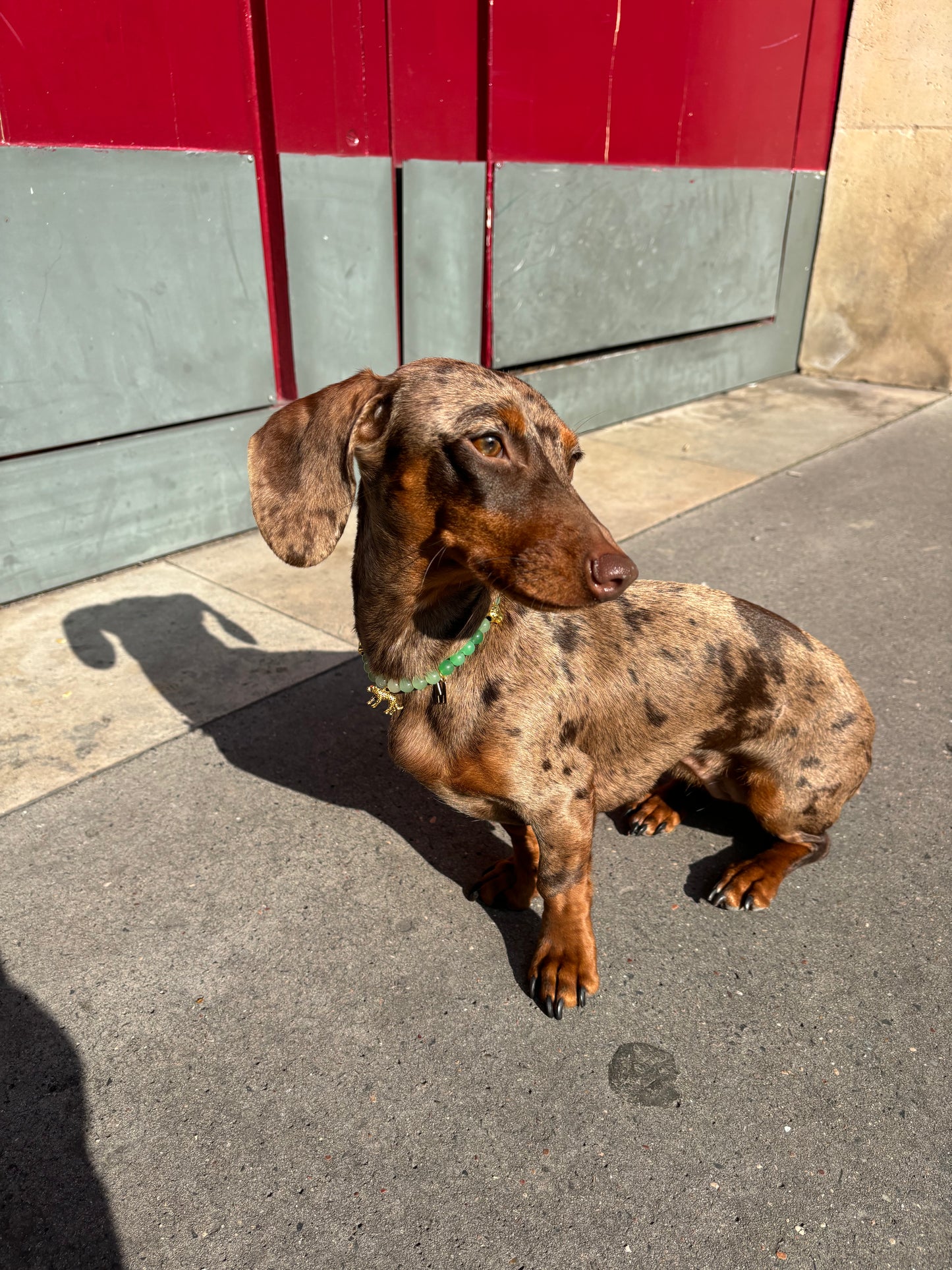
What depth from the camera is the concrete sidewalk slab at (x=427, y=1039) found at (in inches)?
75.9

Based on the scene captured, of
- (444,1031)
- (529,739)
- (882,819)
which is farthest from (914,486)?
(444,1031)

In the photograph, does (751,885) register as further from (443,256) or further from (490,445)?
(443,256)

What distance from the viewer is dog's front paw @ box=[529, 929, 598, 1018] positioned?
7.97ft

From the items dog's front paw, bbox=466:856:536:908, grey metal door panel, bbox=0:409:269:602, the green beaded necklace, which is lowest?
dog's front paw, bbox=466:856:536:908

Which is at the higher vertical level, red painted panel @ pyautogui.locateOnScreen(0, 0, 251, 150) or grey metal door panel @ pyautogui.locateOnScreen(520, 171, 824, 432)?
red painted panel @ pyautogui.locateOnScreen(0, 0, 251, 150)

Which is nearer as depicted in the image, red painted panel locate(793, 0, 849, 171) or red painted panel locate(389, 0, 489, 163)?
red painted panel locate(389, 0, 489, 163)

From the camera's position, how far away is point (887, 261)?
8.86 metres

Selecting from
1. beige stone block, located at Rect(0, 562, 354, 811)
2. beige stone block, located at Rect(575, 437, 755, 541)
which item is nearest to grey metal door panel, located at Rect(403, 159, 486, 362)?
beige stone block, located at Rect(575, 437, 755, 541)

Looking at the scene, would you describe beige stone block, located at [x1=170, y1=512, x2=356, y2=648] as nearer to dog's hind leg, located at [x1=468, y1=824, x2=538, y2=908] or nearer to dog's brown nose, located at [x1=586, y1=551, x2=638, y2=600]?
dog's hind leg, located at [x1=468, y1=824, x2=538, y2=908]

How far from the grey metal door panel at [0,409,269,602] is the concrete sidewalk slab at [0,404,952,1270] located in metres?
1.74

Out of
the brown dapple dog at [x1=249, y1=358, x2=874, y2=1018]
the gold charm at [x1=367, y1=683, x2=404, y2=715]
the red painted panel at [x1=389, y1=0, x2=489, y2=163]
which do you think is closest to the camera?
the brown dapple dog at [x1=249, y1=358, x2=874, y2=1018]

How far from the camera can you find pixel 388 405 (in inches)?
89.2

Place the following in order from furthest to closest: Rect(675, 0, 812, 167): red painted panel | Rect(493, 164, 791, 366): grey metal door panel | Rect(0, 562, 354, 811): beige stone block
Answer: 1. Rect(675, 0, 812, 167): red painted panel
2. Rect(493, 164, 791, 366): grey metal door panel
3. Rect(0, 562, 354, 811): beige stone block

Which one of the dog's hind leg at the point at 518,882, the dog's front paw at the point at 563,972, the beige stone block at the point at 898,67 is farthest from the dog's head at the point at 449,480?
the beige stone block at the point at 898,67
